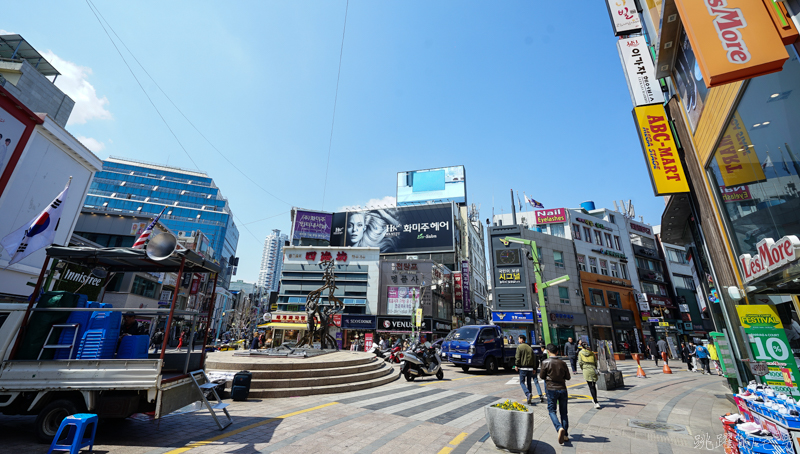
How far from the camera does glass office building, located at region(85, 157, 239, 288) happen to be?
75.1 m

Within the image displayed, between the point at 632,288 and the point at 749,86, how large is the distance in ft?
133

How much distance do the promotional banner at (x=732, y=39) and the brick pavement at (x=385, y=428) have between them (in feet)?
19.8

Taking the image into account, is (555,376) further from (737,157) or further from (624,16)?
(624,16)

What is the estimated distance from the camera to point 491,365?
49.5 feet

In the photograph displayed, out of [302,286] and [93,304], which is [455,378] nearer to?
[93,304]

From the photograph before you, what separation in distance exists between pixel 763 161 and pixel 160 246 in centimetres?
1184

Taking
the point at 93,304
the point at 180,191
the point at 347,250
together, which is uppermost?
the point at 180,191

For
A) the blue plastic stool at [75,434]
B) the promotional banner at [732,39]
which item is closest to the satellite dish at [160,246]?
the blue plastic stool at [75,434]

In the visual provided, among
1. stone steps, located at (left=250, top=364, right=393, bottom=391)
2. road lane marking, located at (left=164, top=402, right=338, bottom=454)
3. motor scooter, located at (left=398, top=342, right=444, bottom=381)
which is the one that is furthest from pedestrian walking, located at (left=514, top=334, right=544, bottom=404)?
stone steps, located at (left=250, top=364, right=393, bottom=391)

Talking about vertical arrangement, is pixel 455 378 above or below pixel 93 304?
below

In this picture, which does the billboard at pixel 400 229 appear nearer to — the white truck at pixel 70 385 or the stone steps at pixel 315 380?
the stone steps at pixel 315 380

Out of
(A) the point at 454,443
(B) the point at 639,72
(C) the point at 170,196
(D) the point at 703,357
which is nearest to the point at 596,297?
(D) the point at 703,357

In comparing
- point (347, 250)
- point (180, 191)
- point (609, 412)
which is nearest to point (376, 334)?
point (347, 250)

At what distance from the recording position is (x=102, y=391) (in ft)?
17.2
